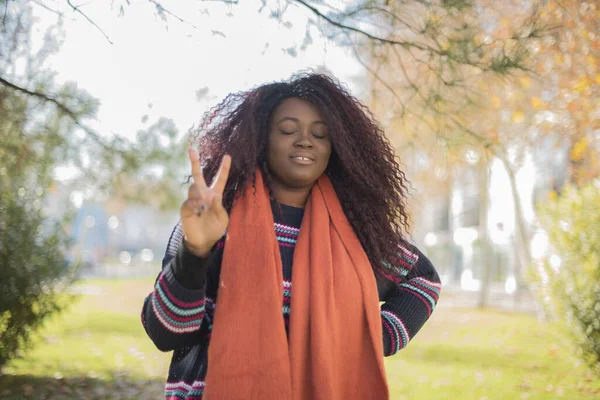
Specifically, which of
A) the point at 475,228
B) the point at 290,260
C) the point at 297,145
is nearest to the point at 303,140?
the point at 297,145

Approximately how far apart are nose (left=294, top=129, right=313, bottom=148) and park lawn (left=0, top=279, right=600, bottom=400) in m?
4.77

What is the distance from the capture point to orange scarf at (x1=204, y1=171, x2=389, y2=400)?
1.78 metres

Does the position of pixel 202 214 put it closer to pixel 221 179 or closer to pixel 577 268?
pixel 221 179

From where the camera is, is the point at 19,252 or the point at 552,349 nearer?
the point at 19,252

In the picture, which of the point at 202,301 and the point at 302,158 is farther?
the point at 302,158

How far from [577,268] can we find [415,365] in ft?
9.16

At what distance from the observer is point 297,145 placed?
2131 mm

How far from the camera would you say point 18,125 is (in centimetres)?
538

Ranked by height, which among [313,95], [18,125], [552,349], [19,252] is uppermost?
[18,125]

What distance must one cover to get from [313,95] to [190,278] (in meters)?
0.84

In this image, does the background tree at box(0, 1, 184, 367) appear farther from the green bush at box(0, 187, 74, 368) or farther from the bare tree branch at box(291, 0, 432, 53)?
the bare tree branch at box(291, 0, 432, 53)

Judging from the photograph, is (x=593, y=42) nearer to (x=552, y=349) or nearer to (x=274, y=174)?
(x=552, y=349)

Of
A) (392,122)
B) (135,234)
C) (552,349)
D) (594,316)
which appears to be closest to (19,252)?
(392,122)

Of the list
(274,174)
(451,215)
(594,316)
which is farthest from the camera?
(451,215)
